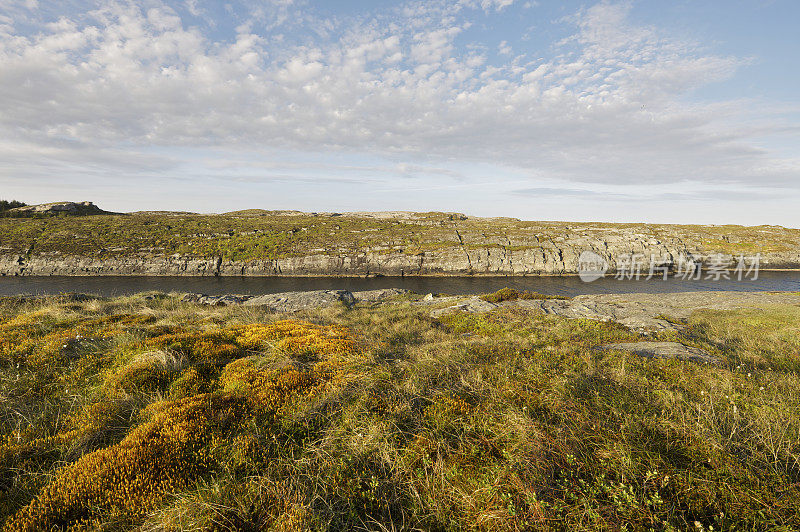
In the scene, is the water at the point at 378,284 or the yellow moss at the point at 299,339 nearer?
the yellow moss at the point at 299,339

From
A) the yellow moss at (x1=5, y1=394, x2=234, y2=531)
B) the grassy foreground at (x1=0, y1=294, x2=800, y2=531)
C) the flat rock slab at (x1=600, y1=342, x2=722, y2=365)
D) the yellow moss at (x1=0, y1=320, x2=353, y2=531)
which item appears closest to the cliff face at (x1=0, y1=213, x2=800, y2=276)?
the flat rock slab at (x1=600, y1=342, x2=722, y2=365)

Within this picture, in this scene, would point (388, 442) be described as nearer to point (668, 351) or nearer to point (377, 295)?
point (668, 351)

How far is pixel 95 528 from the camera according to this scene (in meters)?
3.16

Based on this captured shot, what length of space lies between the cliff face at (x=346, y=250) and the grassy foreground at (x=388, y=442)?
49.1 meters

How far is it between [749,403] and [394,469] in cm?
639

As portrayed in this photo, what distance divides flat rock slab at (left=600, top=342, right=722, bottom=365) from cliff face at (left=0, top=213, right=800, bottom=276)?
1853 inches

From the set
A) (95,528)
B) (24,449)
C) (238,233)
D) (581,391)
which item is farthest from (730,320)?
(238,233)

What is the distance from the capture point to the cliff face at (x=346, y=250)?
53.8 metres

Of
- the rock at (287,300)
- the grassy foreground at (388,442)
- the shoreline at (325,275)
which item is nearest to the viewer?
the grassy foreground at (388,442)

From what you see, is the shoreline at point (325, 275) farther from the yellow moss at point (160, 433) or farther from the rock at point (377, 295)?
the yellow moss at point (160, 433)

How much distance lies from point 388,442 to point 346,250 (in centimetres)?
5672

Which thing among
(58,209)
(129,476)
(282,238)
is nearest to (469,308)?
(129,476)

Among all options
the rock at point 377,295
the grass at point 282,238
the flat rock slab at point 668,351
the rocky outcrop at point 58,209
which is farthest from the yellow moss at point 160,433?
the rocky outcrop at point 58,209

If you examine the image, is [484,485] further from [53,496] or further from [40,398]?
[40,398]
